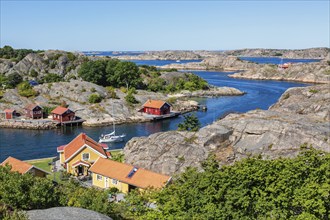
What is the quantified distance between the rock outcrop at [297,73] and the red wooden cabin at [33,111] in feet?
363

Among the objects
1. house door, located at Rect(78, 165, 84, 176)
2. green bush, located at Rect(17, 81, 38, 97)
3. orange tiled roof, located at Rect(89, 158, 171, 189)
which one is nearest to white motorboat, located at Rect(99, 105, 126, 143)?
house door, located at Rect(78, 165, 84, 176)

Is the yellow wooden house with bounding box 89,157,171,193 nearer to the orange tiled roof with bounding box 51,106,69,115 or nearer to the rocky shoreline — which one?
the rocky shoreline

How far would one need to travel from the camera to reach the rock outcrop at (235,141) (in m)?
32.1

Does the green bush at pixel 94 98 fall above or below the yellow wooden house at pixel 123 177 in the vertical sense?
above

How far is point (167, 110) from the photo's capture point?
80.3m

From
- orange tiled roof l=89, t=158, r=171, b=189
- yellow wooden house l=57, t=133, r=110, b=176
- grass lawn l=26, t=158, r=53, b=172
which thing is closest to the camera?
orange tiled roof l=89, t=158, r=171, b=189

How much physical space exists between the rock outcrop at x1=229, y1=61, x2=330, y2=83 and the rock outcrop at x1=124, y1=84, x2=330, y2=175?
117809mm

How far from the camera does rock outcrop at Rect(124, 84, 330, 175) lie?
3212 centimetres

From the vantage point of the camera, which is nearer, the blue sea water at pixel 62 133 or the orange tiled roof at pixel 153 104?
the blue sea water at pixel 62 133

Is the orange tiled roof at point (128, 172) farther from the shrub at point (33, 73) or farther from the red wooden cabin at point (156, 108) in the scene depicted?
the shrub at point (33, 73)

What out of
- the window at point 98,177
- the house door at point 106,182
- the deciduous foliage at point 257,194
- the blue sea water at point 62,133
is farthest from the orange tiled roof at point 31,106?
the deciduous foliage at point 257,194

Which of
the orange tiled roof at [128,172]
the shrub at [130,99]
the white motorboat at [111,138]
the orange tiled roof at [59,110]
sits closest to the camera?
the orange tiled roof at [128,172]

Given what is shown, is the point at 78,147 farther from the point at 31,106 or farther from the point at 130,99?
the point at 130,99

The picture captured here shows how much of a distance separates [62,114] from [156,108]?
19128 mm
